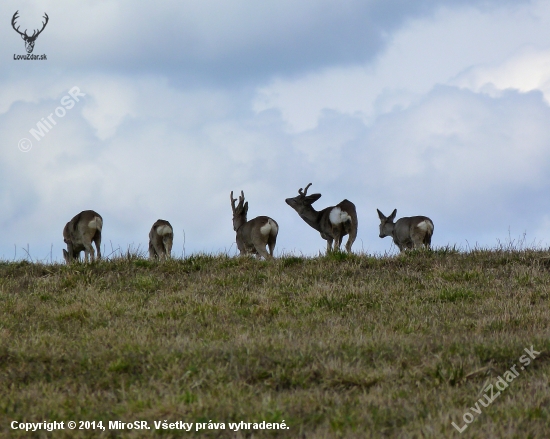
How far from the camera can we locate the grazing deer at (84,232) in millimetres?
18953

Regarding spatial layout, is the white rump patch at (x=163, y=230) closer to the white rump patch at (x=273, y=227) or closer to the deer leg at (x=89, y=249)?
the deer leg at (x=89, y=249)

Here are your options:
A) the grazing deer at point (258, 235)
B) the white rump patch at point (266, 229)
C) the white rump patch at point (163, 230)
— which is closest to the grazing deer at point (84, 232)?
the white rump patch at point (163, 230)

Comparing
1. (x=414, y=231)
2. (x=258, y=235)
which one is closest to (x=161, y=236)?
(x=258, y=235)

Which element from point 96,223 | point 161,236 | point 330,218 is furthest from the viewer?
point 161,236

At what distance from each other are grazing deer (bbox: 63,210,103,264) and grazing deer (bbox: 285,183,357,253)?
18.8 feet

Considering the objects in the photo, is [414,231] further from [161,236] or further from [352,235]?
[161,236]

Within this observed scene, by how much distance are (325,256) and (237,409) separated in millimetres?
8031

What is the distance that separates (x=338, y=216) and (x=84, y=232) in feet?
21.5

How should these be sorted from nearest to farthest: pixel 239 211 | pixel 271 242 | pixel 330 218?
pixel 271 242
pixel 330 218
pixel 239 211

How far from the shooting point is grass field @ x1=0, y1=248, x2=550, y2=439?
6.19m

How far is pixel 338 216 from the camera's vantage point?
766 inches

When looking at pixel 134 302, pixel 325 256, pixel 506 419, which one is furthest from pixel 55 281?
pixel 506 419

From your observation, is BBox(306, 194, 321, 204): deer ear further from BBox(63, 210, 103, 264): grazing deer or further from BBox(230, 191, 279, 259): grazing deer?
BBox(63, 210, 103, 264): grazing deer

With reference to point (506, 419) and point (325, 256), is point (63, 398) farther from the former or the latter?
point (325, 256)
